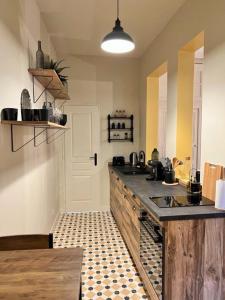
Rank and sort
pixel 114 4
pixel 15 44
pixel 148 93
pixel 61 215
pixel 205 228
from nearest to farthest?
1. pixel 205 228
2. pixel 15 44
3. pixel 114 4
4. pixel 148 93
5. pixel 61 215

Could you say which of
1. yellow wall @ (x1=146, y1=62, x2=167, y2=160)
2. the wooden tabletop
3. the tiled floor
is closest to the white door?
the tiled floor

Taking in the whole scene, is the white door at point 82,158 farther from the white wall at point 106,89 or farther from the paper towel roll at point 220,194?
the paper towel roll at point 220,194

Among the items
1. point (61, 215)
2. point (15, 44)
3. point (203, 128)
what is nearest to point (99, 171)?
point (61, 215)

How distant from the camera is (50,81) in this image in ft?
9.21

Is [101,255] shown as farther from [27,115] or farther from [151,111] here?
[151,111]

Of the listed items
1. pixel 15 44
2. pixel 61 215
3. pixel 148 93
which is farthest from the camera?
pixel 61 215

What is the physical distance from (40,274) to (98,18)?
9.65 feet

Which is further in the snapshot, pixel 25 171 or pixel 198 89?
pixel 198 89

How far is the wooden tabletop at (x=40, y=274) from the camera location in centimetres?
97

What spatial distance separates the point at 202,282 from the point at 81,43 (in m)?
3.62

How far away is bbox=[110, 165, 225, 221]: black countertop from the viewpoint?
169 cm

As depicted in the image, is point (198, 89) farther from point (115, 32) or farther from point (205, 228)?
point (205, 228)

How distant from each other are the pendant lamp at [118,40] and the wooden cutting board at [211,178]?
1341 mm

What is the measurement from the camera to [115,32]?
210cm
